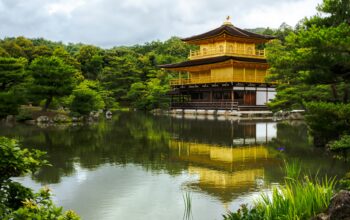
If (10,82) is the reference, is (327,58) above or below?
below

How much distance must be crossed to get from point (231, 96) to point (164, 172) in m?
30.1

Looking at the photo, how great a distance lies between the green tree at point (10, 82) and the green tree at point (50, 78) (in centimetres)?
130

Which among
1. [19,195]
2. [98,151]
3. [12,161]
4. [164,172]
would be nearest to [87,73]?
[98,151]

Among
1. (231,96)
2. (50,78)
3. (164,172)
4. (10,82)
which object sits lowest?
(164,172)

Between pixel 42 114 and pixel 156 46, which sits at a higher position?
pixel 156 46

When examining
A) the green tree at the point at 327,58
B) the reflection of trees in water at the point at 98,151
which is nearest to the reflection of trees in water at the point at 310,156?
the green tree at the point at 327,58

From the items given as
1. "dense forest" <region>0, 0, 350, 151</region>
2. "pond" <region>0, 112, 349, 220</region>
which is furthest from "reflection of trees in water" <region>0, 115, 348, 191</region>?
"dense forest" <region>0, 0, 350, 151</region>

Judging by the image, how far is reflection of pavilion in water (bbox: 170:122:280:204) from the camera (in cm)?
886

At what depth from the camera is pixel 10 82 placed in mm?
30672

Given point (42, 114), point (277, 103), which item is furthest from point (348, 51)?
point (42, 114)

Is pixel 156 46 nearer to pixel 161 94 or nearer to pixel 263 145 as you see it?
pixel 161 94

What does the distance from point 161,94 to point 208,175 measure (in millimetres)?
37964

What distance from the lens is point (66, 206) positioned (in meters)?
7.43

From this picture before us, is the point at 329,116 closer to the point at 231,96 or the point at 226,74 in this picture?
the point at 231,96
